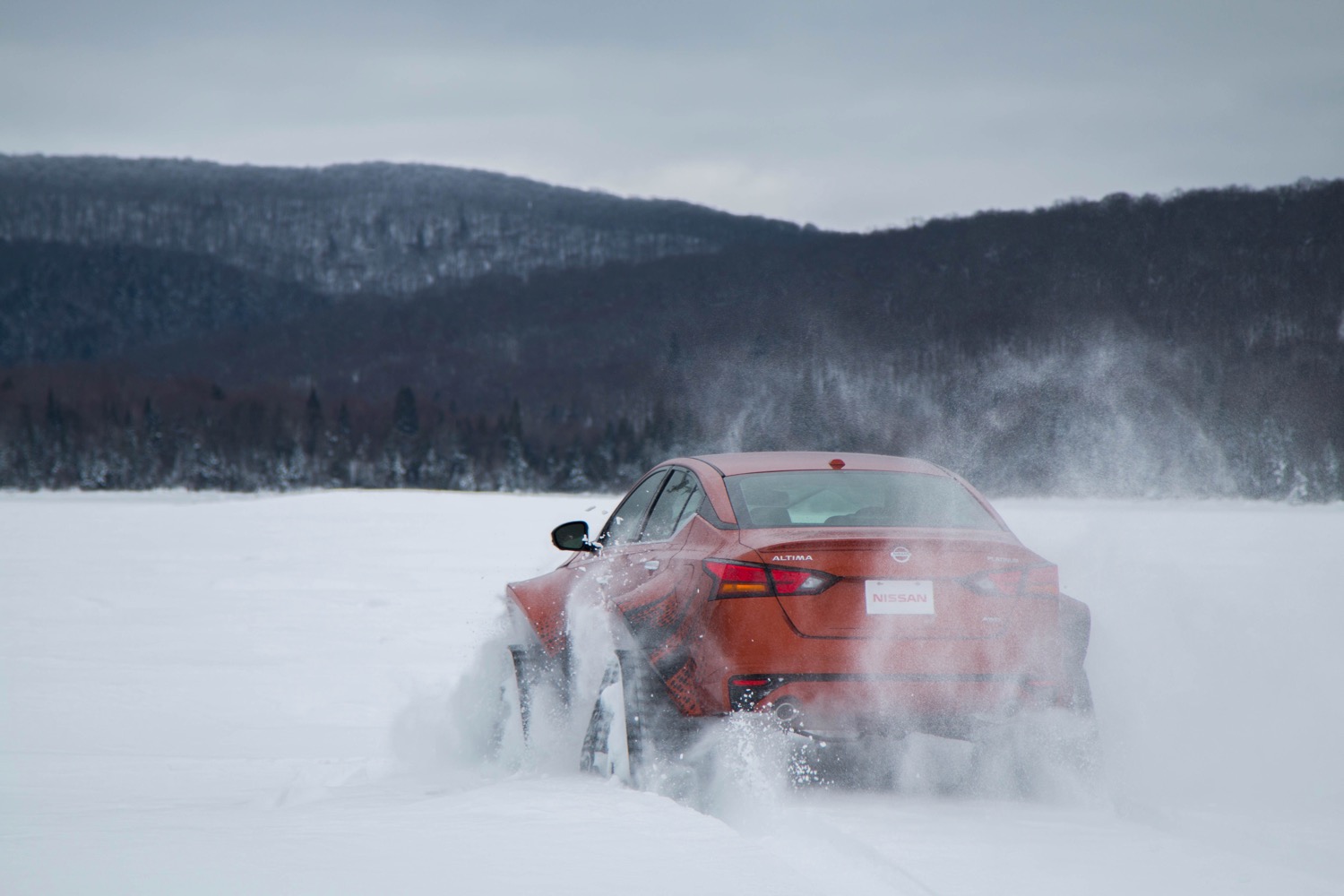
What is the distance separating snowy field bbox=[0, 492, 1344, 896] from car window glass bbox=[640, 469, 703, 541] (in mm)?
1072

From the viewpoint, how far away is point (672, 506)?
18.5 feet

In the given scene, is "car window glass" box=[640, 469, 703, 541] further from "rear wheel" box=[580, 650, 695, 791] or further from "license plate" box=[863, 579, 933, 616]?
"license plate" box=[863, 579, 933, 616]

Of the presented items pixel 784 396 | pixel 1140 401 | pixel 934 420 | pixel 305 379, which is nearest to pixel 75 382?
pixel 305 379

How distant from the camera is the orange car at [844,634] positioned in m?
4.34

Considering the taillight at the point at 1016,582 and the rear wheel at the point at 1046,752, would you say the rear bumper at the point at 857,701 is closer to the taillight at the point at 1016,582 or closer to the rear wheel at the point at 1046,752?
the rear wheel at the point at 1046,752

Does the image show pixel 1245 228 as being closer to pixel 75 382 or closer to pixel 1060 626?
pixel 75 382

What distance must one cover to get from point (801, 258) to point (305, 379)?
7626 cm

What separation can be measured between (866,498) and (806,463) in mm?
308

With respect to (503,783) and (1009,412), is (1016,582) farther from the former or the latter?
(1009,412)

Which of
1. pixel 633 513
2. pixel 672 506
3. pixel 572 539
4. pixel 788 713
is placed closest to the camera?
pixel 788 713

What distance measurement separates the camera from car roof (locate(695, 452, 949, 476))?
5316 mm

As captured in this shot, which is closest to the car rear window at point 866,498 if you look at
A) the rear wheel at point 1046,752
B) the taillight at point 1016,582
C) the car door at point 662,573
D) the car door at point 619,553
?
the car door at point 662,573

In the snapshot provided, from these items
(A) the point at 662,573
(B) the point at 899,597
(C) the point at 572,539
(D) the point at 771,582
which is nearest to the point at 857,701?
(B) the point at 899,597

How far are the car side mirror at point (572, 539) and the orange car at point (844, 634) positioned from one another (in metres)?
1.11
